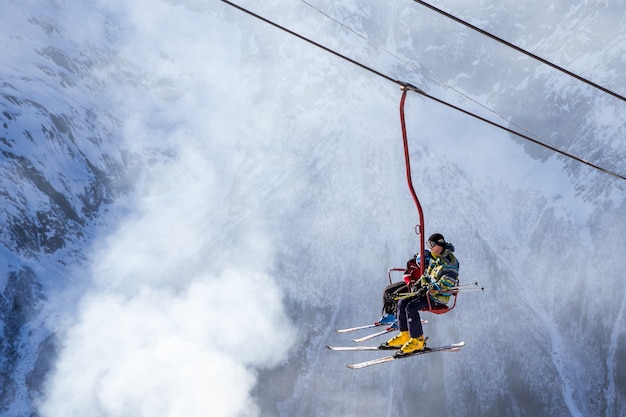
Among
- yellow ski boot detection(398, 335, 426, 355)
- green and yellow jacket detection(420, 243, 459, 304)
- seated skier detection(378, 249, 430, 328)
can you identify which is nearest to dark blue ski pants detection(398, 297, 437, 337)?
yellow ski boot detection(398, 335, 426, 355)

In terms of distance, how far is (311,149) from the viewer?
650ft

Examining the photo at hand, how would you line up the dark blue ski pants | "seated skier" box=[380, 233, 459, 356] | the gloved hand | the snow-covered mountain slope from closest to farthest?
"seated skier" box=[380, 233, 459, 356], the gloved hand, the dark blue ski pants, the snow-covered mountain slope

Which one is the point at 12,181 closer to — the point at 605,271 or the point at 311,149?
the point at 311,149

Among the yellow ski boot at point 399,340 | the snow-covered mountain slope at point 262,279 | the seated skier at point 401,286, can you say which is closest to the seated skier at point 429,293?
the yellow ski boot at point 399,340

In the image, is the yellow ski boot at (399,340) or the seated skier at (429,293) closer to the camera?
the seated skier at (429,293)

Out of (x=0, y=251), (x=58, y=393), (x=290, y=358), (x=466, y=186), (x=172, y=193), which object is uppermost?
(x=466, y=186)

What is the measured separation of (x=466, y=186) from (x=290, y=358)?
8275cm

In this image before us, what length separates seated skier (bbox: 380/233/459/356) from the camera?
1442 cm

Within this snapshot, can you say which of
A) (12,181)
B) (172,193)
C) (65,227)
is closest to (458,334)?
(172,193)

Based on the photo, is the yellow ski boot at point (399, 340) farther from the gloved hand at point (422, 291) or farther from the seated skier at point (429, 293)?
the gloved hand at point (422, 291)

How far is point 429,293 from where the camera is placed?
1507 centimetres

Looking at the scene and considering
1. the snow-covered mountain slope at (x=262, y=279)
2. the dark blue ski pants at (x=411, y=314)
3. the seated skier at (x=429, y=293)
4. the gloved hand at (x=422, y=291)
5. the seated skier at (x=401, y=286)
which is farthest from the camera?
the snow-covered mountain slope at (x=262, y=279)

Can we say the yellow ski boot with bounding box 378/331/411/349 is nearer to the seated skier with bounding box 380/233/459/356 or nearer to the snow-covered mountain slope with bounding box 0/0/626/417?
the seated skier with bounding box 380/233/459/356

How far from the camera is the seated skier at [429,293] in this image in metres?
14.4
